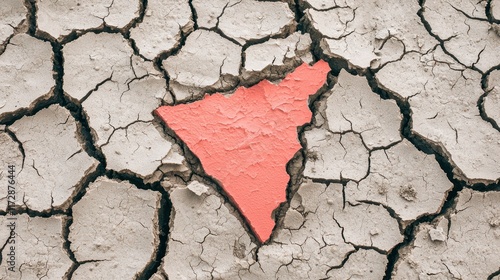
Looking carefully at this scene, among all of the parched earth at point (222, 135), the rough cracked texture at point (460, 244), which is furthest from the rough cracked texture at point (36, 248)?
the rough cracked texture at point (460, 244)

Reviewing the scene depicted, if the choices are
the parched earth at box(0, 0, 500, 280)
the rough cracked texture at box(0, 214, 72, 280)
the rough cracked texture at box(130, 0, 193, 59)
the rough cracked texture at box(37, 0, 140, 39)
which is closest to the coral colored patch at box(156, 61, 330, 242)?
the parched earth at box(0, 0, 500, 280)

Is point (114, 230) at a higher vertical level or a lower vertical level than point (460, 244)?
lower

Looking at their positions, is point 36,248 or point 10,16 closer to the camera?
point 36,248

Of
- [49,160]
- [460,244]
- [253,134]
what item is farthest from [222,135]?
[460,244]

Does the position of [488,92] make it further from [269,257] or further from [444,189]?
[269,257]

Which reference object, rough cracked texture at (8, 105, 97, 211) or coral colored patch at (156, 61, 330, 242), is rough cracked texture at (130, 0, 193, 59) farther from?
rough cracked texture at (8, 105, 97, 211)

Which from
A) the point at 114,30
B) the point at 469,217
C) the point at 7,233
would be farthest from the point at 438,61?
the point at 7,233

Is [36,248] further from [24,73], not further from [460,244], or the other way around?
[460,244]
